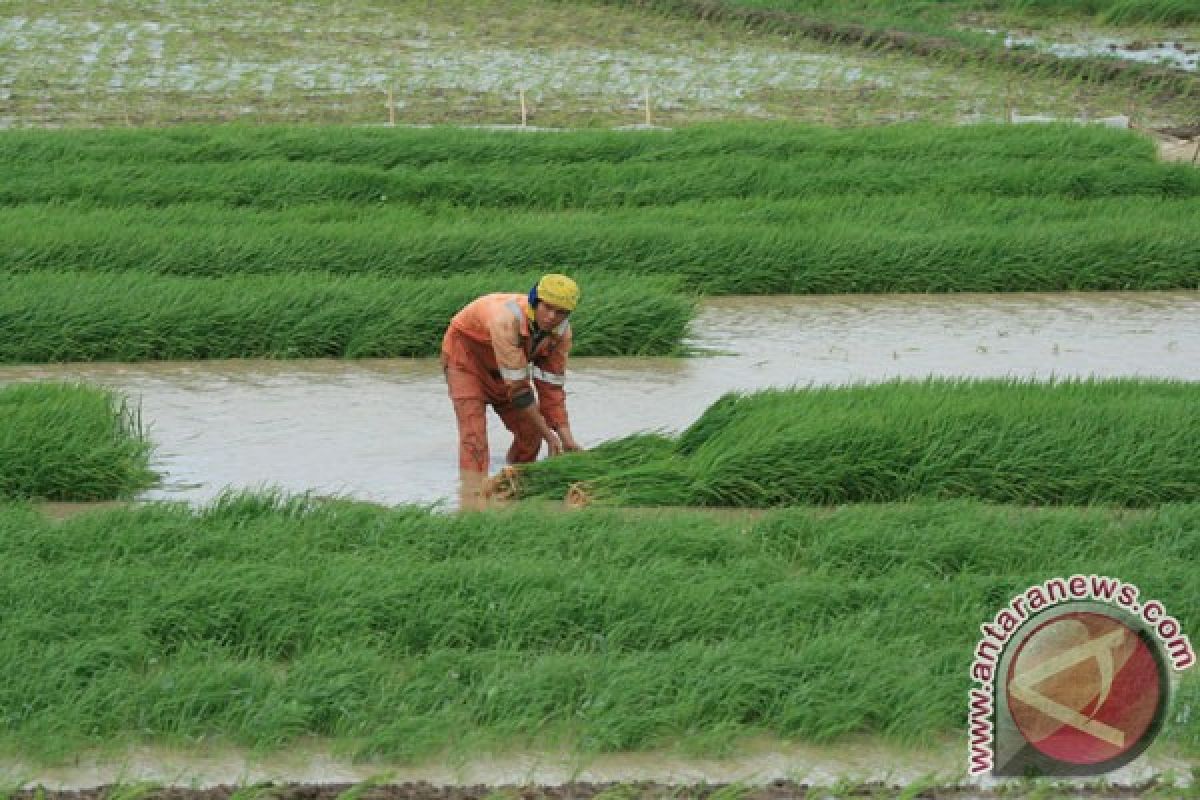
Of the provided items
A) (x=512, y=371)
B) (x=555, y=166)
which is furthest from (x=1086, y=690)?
(x=555, y=166)

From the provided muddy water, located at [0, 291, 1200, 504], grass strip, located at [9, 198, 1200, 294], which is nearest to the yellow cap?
muddy water, located at [0, 291, 1200, 504]

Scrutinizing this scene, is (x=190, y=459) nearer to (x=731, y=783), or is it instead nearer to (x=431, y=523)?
(x=431, y=523)

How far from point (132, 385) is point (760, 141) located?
577 centimetres

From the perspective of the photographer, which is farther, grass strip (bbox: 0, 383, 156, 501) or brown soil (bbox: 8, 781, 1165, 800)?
grass strip (bbox: 0, 383, 156, 501)

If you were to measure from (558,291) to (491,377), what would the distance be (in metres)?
0.70

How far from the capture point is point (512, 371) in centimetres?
668

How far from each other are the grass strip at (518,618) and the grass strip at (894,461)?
1.25ft

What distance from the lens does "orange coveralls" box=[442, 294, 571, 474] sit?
682cm

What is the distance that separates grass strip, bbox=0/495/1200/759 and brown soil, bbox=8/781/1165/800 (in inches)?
7.0

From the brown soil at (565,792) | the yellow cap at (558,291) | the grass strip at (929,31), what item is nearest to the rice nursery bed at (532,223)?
the yellow cap at (558,291)

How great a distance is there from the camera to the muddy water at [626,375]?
7.10 metres

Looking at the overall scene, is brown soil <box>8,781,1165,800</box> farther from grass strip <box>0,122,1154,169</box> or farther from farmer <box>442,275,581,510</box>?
grass strip <box>0,122,1154,169</box>

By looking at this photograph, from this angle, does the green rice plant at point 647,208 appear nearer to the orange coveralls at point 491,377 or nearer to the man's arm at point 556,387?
the orange coveralls at point 491,377

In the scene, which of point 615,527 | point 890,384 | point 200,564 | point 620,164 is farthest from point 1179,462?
point 620,164
